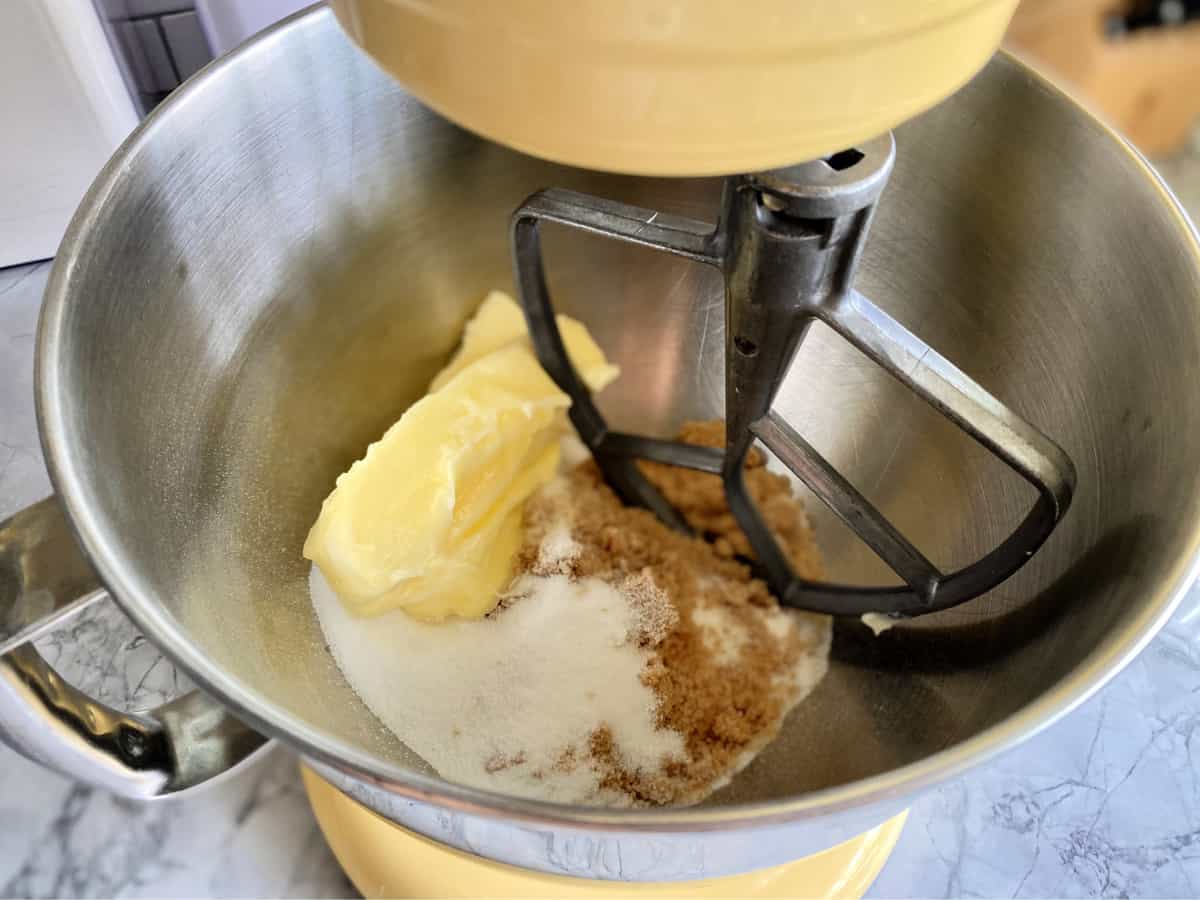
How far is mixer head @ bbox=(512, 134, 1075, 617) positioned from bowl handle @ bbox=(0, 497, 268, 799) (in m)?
0.26

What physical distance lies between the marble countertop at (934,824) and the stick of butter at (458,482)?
0.39ft

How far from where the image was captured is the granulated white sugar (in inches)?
Answer: 18.5

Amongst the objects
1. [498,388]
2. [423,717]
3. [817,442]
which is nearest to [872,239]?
[817,442]

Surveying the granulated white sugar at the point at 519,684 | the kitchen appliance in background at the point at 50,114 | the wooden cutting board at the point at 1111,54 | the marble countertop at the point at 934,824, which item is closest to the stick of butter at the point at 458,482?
the granulated white sugar at the point at 519,684

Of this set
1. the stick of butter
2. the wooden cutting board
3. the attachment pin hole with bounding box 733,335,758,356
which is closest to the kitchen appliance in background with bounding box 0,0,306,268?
the stick of butter

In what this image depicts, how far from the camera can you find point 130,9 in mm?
516

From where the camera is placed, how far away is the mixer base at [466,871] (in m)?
0.44

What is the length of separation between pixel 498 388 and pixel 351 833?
0.24 m

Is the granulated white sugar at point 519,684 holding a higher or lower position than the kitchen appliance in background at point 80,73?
lower

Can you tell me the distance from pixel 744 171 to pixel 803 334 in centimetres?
17

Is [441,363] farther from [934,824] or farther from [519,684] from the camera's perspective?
[934,824]

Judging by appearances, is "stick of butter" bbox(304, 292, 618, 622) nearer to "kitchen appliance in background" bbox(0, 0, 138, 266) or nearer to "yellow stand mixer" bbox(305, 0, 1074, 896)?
"yellow stand mixer" bbox(305, 0, 1074, 896)

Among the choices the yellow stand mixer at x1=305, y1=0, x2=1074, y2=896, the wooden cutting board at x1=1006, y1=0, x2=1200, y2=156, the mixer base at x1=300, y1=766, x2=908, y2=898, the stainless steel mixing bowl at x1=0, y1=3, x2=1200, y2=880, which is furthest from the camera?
the wooden cutting board at x1=1006, y1=0, x2=1200, y2=156

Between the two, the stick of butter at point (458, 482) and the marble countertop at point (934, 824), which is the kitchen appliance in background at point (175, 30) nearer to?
the stick of butter at point (458, 482)
